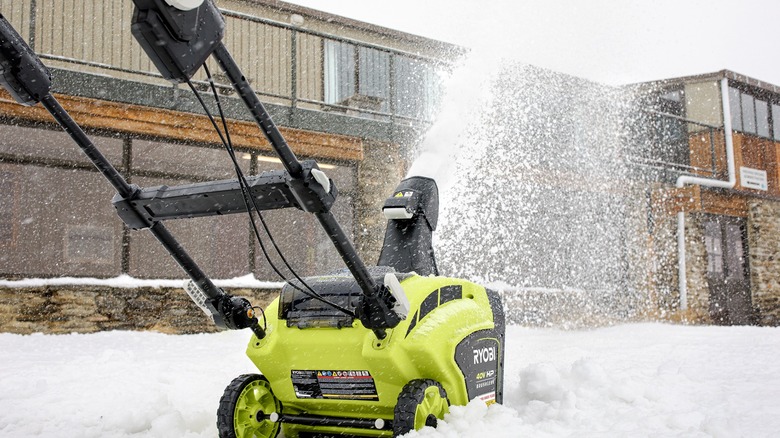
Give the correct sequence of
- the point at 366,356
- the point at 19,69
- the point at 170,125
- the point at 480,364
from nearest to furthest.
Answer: the point at 19,69
the point at 366,356
the point at 480,364
the point at 170,125

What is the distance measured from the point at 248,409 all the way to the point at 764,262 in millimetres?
16815

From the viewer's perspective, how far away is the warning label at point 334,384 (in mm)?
3744

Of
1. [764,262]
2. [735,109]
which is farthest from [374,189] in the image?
[735,109]

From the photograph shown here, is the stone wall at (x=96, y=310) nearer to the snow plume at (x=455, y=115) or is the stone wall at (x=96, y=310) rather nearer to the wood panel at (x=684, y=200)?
the snow plume at (x=455, y=115)

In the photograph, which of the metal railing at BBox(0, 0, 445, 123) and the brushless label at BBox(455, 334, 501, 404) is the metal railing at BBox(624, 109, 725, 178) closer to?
the metal railing at BBox(0, 0, 445, 123)

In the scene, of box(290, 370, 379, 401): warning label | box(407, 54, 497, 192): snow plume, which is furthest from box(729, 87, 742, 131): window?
box(290, 370, 379, 401): warning label

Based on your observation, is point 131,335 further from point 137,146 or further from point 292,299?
point 292,299

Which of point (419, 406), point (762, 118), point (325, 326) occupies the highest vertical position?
point (762, 118)

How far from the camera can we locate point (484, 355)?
4.13 m

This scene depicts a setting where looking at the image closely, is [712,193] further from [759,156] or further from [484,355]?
[484,355]

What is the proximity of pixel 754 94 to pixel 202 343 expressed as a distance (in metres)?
16.7

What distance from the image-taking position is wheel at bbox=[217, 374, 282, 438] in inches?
147

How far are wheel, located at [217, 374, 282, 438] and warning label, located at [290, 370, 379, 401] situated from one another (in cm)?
22

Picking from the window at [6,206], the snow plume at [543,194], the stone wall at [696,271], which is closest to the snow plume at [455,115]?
the snow plume at [543,194]
